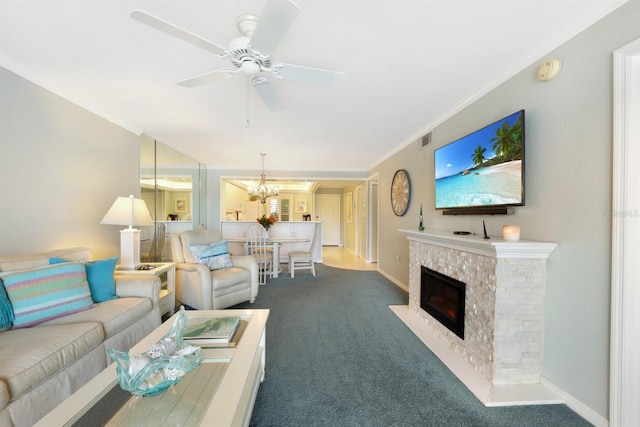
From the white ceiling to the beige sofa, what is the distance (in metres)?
1.56

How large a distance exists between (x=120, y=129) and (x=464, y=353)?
4.54 meters

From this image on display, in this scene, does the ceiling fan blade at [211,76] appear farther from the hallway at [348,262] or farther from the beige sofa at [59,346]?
the hallway at [348,262]

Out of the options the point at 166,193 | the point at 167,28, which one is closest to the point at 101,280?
the point at 167,28

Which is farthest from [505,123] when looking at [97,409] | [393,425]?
[97,409]

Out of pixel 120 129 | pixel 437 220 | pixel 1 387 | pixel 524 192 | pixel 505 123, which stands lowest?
pixel 1 387

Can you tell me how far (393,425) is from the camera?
4.75 ft

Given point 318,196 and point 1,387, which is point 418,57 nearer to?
point 1,387

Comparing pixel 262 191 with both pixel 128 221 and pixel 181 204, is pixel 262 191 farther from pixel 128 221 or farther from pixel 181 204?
pixel 128 221

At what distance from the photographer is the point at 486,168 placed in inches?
83.7

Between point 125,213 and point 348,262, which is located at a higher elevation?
point 125,213

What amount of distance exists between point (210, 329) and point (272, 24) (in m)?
1.78

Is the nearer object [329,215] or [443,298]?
[443,298]

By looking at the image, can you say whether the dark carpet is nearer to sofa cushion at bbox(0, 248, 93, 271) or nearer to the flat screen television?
the flat screen television

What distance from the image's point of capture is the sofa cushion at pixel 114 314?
69.1 inches
